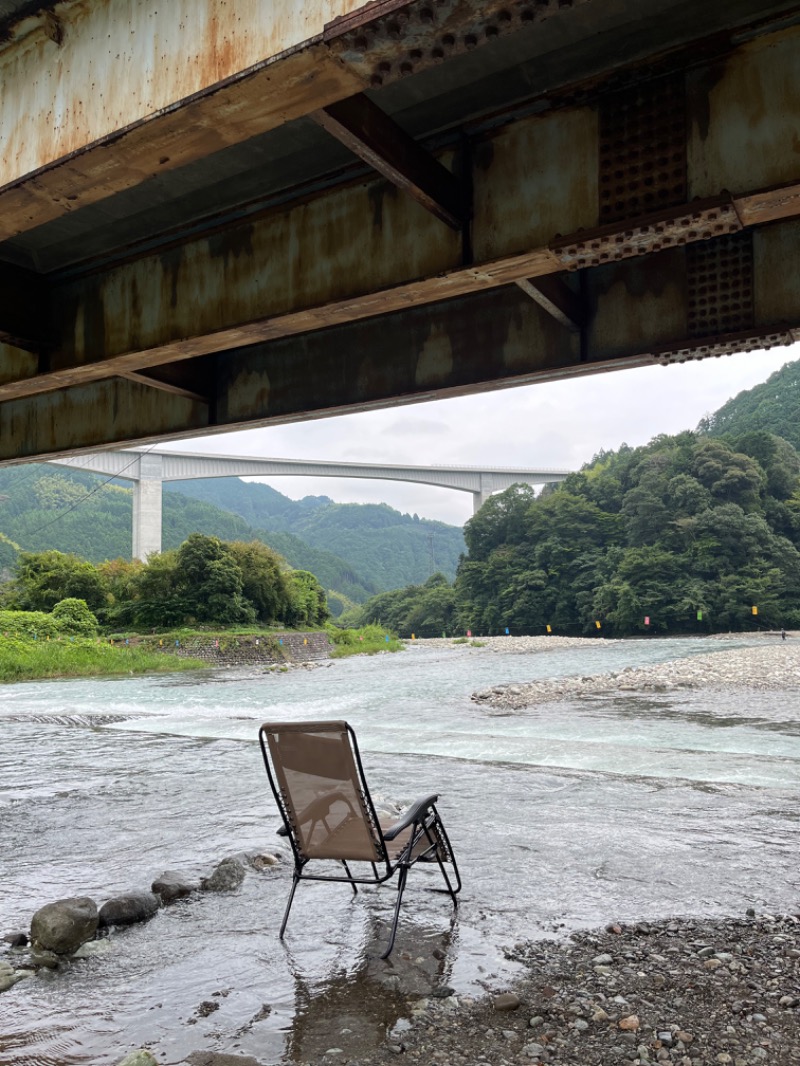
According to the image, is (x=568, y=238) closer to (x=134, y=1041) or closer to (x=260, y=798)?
(x=134, y=1041)

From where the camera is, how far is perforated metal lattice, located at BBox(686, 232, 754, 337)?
17.9ft

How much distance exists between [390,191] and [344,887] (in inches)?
176

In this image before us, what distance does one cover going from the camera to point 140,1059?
11.1 ft

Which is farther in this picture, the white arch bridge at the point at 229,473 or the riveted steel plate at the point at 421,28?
the white arch bridge at the point at 229,473

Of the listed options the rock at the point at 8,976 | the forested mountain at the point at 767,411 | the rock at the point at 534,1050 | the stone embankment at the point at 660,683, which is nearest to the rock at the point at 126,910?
the rock at the point at 8,976

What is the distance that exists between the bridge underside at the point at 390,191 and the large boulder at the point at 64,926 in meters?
3.61

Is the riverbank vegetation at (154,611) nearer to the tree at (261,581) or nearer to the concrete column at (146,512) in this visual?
the tree at (261,581)

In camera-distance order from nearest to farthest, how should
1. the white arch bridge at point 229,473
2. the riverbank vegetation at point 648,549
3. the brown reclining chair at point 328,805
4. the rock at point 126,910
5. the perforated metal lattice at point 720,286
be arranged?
1. the brown reclining chair at point 328,805
2. the rock at point 126,910
3. the perforated metal lattice at point 720,286
4. the riverbank vegetation at point 648,549
5. the white arch bridge at point 229,473

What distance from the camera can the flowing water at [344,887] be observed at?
3.92 metres

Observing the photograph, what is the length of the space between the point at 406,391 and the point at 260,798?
4971mm

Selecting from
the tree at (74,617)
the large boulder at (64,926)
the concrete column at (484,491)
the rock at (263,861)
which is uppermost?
the concrete column at (484,491)

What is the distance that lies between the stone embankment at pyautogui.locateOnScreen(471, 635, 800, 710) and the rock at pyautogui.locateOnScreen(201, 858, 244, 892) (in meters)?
15.6

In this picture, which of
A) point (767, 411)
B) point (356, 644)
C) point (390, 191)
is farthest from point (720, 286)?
point (767, 411)

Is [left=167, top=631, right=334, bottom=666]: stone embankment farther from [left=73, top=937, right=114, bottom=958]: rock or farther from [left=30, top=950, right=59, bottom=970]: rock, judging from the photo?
[left=30, top=950, right=59, bottom=970]: rock
